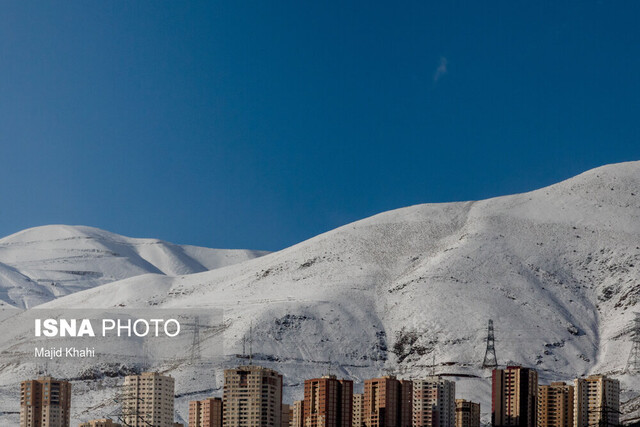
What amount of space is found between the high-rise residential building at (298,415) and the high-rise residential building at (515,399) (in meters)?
22.8

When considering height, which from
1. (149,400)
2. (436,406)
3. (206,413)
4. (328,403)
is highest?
(149,400)

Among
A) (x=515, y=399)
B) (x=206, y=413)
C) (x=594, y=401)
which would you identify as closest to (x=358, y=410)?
(x=206, y=413)

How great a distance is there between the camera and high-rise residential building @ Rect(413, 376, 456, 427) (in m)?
158

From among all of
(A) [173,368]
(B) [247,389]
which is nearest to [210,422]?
(B) [247,389]

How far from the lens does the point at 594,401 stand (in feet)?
530

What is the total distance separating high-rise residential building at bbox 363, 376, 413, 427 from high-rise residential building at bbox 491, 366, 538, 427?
39.5 feet

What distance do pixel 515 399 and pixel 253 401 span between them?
A: 1262 inches

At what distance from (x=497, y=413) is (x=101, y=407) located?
51038mm

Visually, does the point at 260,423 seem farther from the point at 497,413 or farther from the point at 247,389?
the point at 497,413

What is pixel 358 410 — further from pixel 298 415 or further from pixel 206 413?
pixel 206 413

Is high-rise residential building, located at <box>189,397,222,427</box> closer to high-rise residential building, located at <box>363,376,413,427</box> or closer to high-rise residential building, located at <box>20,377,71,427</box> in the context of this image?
high-rise residential building, located at <box>20,377,71,427</box>

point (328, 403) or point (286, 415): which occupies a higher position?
point (328, 403)

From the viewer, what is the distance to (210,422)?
157 m

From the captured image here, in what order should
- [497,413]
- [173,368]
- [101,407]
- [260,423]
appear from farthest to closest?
[173,368] < [101,407] < [497,413] < [260,423]
